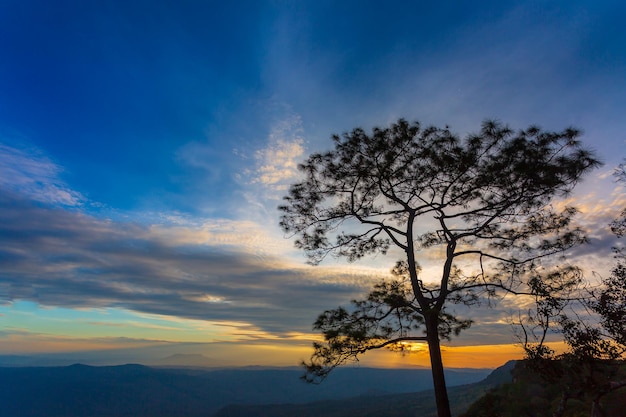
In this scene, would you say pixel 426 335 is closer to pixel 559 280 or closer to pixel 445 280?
pixel 445 280

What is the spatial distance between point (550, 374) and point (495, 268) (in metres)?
3.29

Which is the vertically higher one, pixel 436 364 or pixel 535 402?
pixel 436 364

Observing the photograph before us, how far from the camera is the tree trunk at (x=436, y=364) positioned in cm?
1018

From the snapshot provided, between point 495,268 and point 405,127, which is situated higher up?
point 405,127

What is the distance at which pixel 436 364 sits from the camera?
10.5m

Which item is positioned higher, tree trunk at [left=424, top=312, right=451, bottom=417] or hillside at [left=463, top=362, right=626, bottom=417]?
tree trunk at [left=424, top=312, right=451, bottom=417]

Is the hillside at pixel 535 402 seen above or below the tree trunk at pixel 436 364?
below

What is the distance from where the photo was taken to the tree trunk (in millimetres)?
10180

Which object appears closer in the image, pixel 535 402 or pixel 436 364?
pixel 436 364

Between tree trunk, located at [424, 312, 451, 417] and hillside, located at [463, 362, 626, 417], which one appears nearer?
tree trunk, located at [424, 312, 451, 417]

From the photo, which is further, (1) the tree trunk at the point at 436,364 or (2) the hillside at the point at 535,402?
(2) the hillside at the point at 535,402


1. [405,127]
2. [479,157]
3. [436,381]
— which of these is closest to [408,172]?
[405,127]

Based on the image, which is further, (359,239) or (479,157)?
(359,239)

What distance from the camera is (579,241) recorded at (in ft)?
36.2
